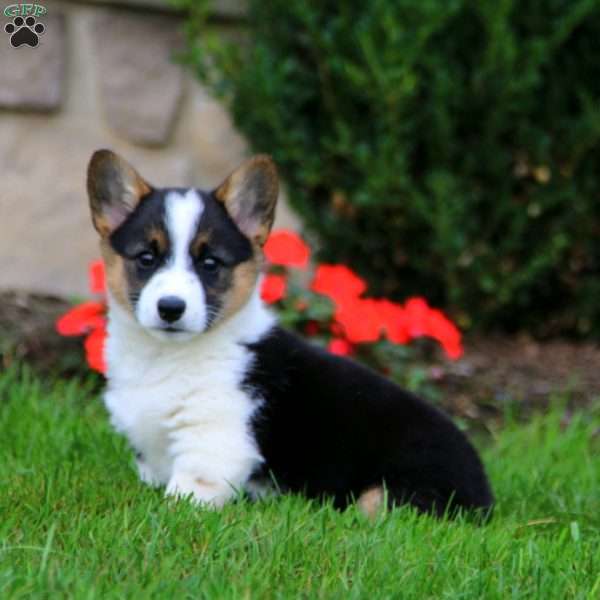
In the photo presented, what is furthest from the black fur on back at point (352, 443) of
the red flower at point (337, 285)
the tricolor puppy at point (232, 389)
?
the red flower at point (337, 285)

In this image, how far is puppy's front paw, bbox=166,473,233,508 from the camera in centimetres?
377

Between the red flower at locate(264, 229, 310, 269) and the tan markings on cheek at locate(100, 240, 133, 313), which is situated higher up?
the red flower at locate(264, 229, 310, 269)

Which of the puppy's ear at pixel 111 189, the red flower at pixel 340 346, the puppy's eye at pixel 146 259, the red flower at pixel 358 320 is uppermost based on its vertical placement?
the puppy's ear at pixel 111 189

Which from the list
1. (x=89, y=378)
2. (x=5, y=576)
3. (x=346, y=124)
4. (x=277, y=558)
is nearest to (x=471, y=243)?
(x=346, y=124)

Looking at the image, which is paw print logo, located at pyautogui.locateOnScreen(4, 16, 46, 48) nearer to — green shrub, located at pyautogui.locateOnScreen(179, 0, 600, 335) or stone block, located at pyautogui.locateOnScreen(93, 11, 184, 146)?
stone block, located at pyautogui.locateOnScreen(93, 11, 184, 146)

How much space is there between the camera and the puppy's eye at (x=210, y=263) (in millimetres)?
3877

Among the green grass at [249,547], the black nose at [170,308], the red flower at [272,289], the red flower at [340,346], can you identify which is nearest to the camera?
the green grass at [249,547]

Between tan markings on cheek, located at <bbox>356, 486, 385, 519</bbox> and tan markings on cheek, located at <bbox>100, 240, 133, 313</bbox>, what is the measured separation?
0.99 metres

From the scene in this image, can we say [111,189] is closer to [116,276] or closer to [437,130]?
[116,276]

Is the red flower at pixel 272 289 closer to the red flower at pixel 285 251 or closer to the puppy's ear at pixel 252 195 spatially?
the red flower at pixel 285 251

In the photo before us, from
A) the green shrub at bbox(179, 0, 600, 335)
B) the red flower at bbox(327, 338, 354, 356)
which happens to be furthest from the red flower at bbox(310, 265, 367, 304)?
the green shrub at bbox(179, 0, 600, 335)

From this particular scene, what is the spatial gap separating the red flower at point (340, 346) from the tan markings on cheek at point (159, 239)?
5.91 feet

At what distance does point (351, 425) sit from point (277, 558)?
0.97 metres

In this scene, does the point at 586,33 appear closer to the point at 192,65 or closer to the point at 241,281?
the point at 192,65
